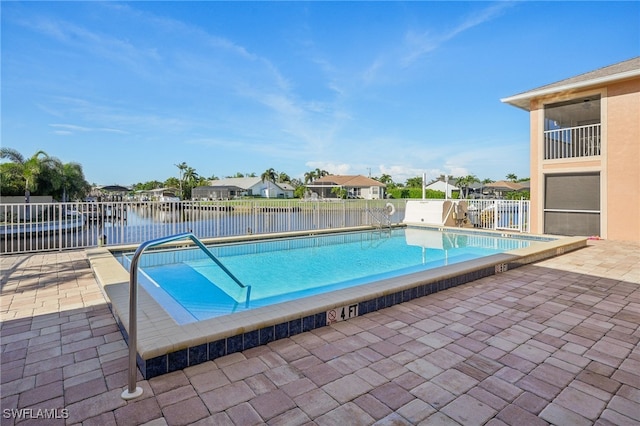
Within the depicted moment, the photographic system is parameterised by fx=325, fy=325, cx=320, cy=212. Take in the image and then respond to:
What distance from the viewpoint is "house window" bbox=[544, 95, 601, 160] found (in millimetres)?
10039

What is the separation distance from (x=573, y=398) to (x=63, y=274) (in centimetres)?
628

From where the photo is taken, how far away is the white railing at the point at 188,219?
7312 mm

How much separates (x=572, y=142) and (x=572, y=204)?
6.64 ft

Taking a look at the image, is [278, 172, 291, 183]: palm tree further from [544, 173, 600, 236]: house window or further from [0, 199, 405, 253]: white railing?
[544, 173, 600, 236]: house window

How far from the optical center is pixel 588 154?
32.9 feet

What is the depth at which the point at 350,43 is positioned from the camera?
42.7 ft

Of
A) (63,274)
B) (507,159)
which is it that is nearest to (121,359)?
(63,274)

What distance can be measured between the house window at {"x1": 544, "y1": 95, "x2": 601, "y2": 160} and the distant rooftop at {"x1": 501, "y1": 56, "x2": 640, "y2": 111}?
0.64 meters

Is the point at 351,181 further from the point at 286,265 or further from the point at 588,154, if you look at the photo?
the point at 286,265

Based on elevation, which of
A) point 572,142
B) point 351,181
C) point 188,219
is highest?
point 351,181

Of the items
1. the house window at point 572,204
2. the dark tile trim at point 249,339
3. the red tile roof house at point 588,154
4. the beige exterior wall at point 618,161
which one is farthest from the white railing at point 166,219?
the beige exterior wall at point 618,161

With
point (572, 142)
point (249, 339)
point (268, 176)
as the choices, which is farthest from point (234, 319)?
point (268, 176)

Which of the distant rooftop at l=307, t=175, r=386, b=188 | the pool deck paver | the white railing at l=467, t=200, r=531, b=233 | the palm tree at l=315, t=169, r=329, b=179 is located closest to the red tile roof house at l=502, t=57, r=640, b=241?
the white railing at l=467, t=200, r=531, b=233

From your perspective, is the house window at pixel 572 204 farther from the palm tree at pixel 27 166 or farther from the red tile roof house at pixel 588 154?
the palm tree at pixel 27 166
